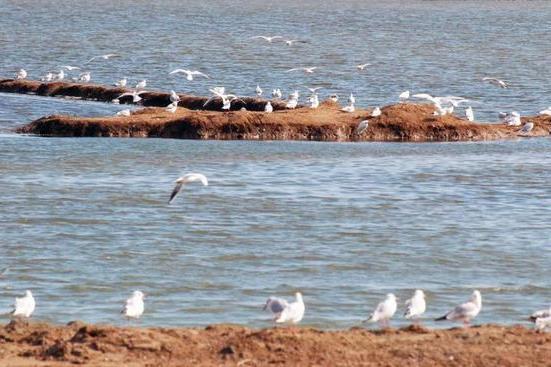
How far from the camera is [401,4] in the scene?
465 feet

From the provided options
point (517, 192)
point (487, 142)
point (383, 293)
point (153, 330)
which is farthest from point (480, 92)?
point (153, 330)

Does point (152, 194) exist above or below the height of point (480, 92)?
above

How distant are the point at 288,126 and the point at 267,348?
2156 centimetres

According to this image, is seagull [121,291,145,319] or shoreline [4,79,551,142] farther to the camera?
shoreline [4,79,551,142]

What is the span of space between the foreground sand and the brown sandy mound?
66.9 ft

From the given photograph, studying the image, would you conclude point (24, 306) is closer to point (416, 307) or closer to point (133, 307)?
point (133, 307)

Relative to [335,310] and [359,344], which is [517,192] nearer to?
[335,310]

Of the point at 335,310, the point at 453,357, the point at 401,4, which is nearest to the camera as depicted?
the point at 453,357

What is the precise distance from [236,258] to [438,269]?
279cm

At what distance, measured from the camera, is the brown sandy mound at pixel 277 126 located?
3344cm

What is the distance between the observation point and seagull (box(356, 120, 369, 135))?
33.2 m

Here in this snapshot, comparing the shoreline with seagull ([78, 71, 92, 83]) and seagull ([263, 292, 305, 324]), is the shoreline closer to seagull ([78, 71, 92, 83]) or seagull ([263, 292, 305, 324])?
seagull ([78, 71, 92, 83])

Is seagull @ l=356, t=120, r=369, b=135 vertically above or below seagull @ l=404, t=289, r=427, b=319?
below

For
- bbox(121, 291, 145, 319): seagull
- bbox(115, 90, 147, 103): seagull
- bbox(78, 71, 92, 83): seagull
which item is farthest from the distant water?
bbox(78, 71, 92, 83): seagull
